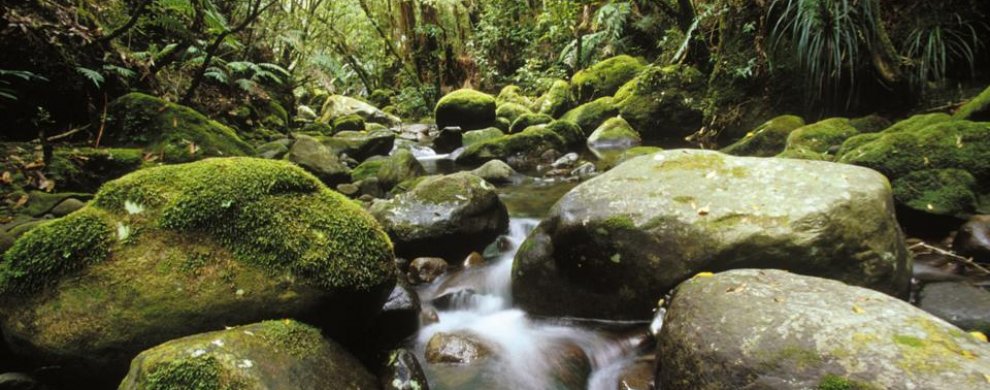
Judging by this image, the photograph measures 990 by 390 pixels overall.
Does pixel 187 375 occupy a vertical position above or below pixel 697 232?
above

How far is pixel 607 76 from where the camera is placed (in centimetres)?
1180

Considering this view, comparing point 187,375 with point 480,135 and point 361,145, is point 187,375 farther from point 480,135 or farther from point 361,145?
point 480,135

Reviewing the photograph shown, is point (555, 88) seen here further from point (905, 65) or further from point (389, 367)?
point (389, 367)

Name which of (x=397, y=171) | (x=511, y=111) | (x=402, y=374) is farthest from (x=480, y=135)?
(x=402, y=374)

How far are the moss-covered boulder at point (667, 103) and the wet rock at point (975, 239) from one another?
565 cm

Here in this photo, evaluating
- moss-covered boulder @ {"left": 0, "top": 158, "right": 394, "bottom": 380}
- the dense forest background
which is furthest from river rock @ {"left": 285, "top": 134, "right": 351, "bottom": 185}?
moss-covered boulder @ {"left": 0, "top": 158, "right": 394, "bottom": 380}

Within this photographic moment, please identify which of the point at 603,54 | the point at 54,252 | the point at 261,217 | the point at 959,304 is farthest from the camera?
the point at 603,54

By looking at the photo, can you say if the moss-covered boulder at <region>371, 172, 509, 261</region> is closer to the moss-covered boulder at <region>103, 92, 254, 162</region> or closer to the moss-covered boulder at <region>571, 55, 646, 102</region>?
the moss-covered boulder at <region>103, 92, 254, 162</region>

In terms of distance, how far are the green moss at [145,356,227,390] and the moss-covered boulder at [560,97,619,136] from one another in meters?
9.90

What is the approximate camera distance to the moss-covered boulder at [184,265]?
200 centimetres

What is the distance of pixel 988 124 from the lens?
377 cm

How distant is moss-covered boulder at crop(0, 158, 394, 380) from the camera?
1995 millimetres

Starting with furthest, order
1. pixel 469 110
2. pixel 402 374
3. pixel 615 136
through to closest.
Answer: pixel 469 110 < pixel 615 136 < pixel 402 374

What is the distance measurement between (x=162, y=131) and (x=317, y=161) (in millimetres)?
1929
